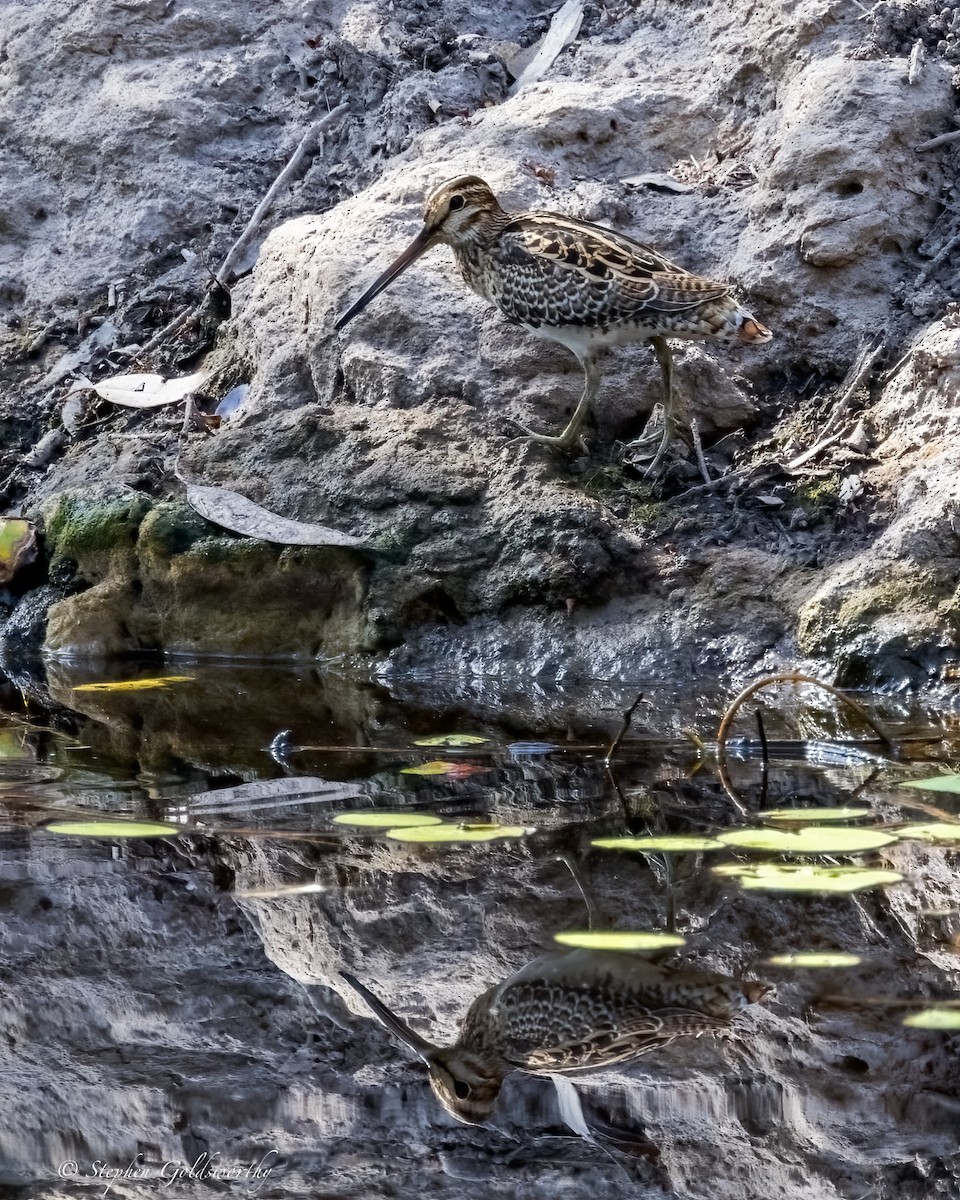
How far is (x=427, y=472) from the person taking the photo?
21.2ft

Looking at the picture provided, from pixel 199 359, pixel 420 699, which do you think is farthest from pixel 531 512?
pixel 199 359

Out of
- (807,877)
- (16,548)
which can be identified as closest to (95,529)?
(16,548)

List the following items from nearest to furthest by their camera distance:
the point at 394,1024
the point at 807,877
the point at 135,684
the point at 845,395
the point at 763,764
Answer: the point at 394,1024
the point at 807,877
the point at 763,764
the point at 135,684
the point at 845,395

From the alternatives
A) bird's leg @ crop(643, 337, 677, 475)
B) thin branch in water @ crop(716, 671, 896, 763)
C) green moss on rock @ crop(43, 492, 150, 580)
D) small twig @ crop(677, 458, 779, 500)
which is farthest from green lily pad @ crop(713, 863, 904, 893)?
green moss on rock @ crop(43, 492, 150, 580)

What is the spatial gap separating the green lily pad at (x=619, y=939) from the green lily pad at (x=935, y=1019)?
1.73 feet

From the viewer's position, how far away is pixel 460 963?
3.12m

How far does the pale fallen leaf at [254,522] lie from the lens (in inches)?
254

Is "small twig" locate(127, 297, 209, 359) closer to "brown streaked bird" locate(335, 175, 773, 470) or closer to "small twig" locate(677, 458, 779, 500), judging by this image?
"brown streaked bird" locate(335, 175, 773, 470)

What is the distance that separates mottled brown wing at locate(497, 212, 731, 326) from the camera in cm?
595

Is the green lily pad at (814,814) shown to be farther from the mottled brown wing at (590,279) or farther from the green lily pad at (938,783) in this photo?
the mottled brown wing at (590,279)

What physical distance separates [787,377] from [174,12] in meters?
4.79

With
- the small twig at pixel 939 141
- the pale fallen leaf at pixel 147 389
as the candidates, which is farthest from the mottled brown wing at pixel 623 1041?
the pale fallen leaf at pixel 147 389

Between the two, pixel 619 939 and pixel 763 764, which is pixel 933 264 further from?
pixel 619 939

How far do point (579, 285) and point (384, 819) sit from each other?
2736 mm
